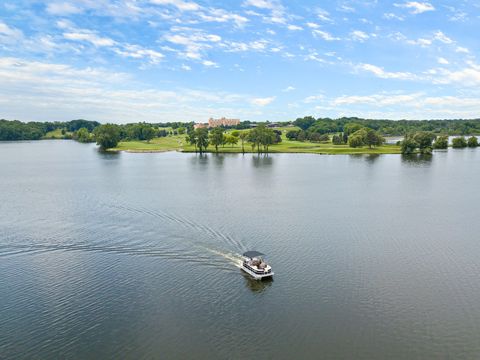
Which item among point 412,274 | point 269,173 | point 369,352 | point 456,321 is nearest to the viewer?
point 369,352

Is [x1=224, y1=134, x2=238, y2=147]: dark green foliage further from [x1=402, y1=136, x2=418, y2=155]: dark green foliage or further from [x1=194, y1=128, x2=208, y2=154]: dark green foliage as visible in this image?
[x1=402, y1=136, x2=418, y2=155]: dark green foliage

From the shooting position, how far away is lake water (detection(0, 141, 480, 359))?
26344 mm

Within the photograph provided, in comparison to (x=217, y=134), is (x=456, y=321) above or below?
below

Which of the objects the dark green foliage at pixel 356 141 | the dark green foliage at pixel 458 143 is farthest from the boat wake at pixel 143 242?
the dark green foliage at pixel 458 143

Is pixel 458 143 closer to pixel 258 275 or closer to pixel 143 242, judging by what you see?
pixel 143 242

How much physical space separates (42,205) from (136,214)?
18.8m

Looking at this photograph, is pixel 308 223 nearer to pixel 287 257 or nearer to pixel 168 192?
pixel 287 257

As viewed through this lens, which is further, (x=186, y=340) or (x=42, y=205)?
(x=42, y=205)

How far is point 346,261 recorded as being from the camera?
131 feet

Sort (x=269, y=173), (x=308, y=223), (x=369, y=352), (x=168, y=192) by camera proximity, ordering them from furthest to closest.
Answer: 1. (x=269, y=173)
2. (x=168, y=192)
3. (x=308, y=223)
4. (x=369, y=352)

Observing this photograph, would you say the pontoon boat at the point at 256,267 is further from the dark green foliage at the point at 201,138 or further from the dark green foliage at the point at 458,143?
the dark green foliage at the point at 458,143

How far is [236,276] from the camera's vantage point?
3631 cm

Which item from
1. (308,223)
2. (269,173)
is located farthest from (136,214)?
(269,173)

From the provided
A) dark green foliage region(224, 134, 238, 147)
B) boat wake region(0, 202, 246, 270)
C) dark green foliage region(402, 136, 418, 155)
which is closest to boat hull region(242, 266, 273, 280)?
boat wake region(0, 202, 246, 270)
